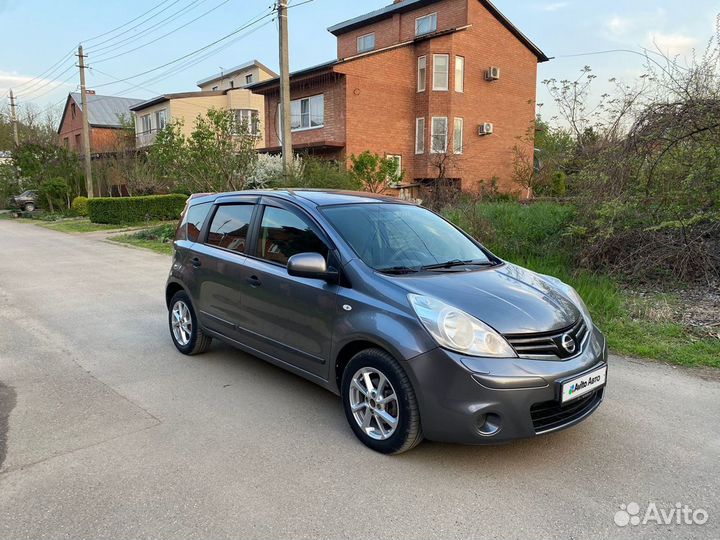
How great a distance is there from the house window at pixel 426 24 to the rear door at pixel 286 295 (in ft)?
82.6

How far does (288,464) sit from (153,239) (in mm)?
16012

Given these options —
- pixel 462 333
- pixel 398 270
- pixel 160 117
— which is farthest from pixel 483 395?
pixel 160 117

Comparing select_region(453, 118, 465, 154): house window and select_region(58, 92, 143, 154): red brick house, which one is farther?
select_region(58, 92, 143, 154): red brick house

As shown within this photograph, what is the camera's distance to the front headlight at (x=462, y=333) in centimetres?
318

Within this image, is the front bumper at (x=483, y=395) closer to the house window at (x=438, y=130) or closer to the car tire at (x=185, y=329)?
the car tire at (x=185, y=329)

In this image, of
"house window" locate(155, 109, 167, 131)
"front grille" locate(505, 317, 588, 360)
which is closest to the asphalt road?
"front grille" locate(505, 317, 588, 360)

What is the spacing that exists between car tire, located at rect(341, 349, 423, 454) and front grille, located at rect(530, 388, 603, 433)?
2.30 feet

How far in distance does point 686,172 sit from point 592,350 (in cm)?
575

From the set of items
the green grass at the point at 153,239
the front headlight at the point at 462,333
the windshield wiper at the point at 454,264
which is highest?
the windshield wiper at the point at 454,264

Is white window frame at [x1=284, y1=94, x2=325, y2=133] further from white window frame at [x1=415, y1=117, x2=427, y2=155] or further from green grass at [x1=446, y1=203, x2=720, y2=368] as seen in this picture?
green grass at [x1=446, y1=203, x2=720, y2=368]

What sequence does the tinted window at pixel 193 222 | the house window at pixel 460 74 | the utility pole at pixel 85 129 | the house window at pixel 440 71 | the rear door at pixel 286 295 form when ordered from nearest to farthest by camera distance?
the rear door at pixel 286 295 → the tinted window at pixel 193 222 → the house window at pixel 440 71 → the house window at pixel 460 74 → the utility pole at pixel 85 129

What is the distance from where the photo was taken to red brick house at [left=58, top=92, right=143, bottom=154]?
50625mm

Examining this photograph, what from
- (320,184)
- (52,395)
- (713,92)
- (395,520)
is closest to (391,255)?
(395,520)

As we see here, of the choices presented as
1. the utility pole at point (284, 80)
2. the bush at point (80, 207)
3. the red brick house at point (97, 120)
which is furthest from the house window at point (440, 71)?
the red brick house at point (97, 120)
